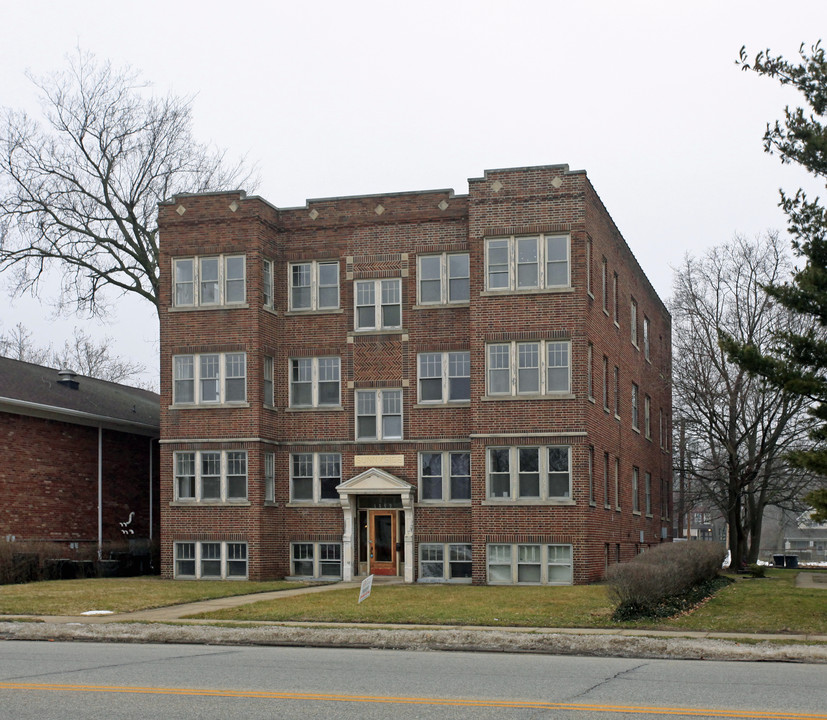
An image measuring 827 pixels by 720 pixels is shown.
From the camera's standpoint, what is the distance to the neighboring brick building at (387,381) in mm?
31688

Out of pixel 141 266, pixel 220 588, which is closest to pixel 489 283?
pixel 220 588

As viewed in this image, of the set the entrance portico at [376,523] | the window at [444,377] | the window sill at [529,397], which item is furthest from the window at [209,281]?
the window sill at [529,397]

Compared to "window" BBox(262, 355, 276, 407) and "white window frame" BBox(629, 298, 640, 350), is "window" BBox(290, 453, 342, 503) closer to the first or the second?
"window" BBox(262, 355, 276, 407)

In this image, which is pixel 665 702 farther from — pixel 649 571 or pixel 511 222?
pixel 511 222

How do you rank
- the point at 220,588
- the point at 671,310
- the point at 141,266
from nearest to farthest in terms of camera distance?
the point at 220,588
the point at 141,266
the point at 671,310

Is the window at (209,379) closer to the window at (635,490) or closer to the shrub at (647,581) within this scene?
the shrub at (647,581)

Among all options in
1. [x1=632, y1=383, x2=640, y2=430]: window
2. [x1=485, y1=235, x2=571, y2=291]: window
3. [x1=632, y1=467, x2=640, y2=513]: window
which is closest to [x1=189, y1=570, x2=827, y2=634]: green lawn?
[x1=485, y1=235, x2=571, y2=291]: window

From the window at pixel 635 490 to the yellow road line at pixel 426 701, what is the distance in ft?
99.2

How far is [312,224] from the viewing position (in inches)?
1373

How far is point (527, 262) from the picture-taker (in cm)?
3200

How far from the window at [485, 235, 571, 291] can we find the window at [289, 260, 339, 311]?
5.33 m

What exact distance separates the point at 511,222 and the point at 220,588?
1297cm

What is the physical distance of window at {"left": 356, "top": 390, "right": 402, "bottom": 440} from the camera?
3397 cm

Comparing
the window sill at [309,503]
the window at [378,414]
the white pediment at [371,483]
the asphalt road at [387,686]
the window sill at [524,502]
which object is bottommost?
the asphalt road at [387,686]
